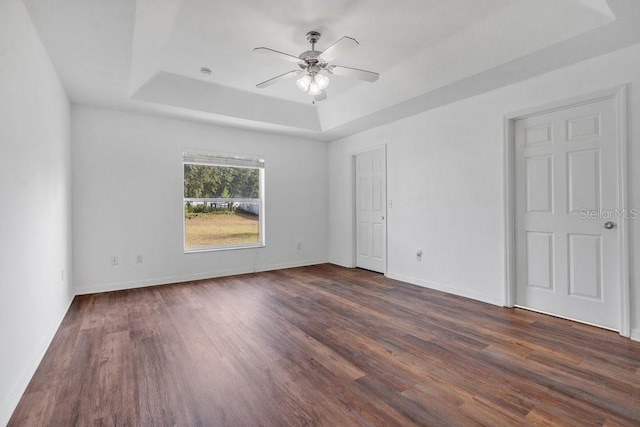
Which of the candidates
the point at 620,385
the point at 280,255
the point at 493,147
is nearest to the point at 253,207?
the point at 280,255

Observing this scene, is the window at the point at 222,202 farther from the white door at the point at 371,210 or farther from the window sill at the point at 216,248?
the white door at the point at 371,210

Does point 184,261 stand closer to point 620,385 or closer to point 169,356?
point 169,356

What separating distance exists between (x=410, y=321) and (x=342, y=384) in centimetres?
127

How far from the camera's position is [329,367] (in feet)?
7.06

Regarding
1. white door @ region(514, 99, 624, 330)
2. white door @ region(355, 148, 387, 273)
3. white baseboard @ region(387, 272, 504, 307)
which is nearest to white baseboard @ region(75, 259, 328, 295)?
white door @ region(355, 148, 387, 273)

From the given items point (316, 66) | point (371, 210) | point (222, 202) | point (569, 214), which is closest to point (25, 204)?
point (316, 66)

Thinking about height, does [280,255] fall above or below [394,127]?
below

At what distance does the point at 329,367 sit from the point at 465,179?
109 inches

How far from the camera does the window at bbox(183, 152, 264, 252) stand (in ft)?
15.7

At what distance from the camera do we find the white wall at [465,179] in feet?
8.66

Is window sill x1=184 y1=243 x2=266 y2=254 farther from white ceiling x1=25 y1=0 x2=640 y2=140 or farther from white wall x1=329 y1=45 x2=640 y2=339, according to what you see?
white wall x1=329 y1=45 x2=640 y2=339

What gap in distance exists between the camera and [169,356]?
7.65 feet

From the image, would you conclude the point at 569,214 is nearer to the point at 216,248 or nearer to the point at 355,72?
the point at 355,72

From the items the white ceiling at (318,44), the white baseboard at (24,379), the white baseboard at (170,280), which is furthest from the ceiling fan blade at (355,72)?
the white baseboard at (170,280)
